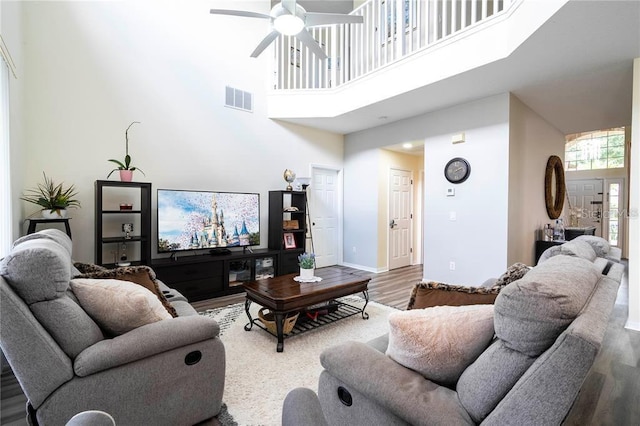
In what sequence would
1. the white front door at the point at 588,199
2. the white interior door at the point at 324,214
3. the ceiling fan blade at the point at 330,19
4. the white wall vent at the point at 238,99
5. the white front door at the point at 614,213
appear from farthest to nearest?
the white front door at the point at 588,199 → the white front door at the point at 614,213 → the white interior door at the point at 324,214 → the white wall vent at the point at 238,99 → the ceiling fan blade at the point at 330,19

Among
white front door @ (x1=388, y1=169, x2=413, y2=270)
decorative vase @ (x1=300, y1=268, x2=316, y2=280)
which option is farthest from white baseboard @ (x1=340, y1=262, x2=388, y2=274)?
decorative vase @ (x1=300, y1=268, x2=316, y2=280)

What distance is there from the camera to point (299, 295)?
253 cm

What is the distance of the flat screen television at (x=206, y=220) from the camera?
3775 mm

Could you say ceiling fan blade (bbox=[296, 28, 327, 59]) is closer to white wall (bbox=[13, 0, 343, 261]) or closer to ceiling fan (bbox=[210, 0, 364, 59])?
ceiling fan (bbox=[210, 0, 364, 59])

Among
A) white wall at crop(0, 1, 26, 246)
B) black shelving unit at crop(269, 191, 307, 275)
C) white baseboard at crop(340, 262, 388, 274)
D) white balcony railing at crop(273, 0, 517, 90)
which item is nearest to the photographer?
white wall at crop(0, 1, 26, 246)

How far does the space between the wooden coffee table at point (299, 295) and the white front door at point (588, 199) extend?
7.21 meters

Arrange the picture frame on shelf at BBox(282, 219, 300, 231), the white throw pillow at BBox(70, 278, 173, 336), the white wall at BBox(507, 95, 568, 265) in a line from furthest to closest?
the picture frame on shelf at BBox(282, 219, 300, 231)
the white wall at BBox(507, 95, 568, 265)
the white throw pillow at BBox(70, 278, 173, 336)

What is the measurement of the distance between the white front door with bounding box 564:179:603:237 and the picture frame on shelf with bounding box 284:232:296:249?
700 cm

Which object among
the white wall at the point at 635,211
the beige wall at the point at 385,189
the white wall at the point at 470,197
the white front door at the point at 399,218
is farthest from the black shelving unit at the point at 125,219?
the white wall at the point at 635,211

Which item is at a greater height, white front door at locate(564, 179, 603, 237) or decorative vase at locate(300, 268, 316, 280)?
white front door at locate(564, 179, 603, 237)

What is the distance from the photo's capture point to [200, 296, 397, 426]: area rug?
179 centimetres

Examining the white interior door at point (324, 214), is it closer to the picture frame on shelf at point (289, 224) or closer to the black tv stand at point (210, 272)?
the picture frame on shelf at point (289, 224)

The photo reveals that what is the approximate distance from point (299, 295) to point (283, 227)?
2317mm

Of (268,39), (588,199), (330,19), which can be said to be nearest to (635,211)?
(330,19)
